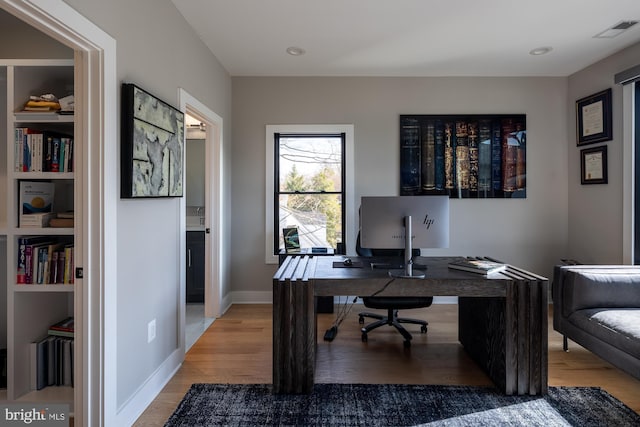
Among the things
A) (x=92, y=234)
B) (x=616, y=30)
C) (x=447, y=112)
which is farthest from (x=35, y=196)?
(x=616, y=30)

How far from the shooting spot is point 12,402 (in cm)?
208

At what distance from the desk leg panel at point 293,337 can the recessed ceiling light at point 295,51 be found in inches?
90.9

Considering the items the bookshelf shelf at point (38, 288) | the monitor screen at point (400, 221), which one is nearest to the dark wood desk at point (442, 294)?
the monitor screen at point (400, 221)

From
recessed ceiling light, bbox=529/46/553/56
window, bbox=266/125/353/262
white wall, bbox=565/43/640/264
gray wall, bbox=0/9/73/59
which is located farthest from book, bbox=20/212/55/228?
white wall, bbox=565/43/640/264

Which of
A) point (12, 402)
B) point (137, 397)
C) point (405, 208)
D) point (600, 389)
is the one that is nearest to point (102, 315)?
point (137, 397)

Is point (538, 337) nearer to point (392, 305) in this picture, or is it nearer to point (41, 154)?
point (392, 305)

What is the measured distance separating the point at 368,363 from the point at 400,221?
1.16m

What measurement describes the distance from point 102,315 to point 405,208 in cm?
184

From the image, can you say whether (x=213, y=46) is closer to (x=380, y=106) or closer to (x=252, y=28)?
(x=252, y=28)

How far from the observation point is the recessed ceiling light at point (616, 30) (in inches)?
117

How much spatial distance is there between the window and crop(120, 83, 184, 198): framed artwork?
167cm

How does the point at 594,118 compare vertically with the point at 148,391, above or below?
above

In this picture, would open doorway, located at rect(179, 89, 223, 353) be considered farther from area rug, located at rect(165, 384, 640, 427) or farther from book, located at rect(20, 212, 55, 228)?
book, located at rect(20, 212, 55, 228)

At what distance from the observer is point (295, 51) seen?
359 centimetres
